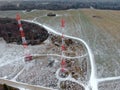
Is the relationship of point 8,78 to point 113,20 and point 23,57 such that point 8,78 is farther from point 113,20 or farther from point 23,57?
point 113,20

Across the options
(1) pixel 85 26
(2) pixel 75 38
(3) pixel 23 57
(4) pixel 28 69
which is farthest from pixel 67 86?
(1) pixel 85 26

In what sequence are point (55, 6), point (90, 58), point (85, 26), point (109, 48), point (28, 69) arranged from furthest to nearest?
point (55, 6), point (85, 26), point (109, 48), point (90, 58), point (28, 69)

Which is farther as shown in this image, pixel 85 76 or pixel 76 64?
pixel 76 64

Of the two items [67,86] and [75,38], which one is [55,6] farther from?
[67,86]

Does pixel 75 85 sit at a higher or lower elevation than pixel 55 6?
lower

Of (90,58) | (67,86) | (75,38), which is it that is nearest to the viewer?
(67,86)

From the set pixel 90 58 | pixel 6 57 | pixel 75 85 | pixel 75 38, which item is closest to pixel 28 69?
pixel 6 57

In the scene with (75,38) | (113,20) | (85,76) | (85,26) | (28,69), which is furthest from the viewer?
(113,20)

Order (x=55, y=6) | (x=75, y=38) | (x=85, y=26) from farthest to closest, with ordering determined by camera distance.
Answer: (x=55, y=6), (x=85, y=26), (x=75, y=38)

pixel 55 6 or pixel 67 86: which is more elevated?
pixel 55 6
